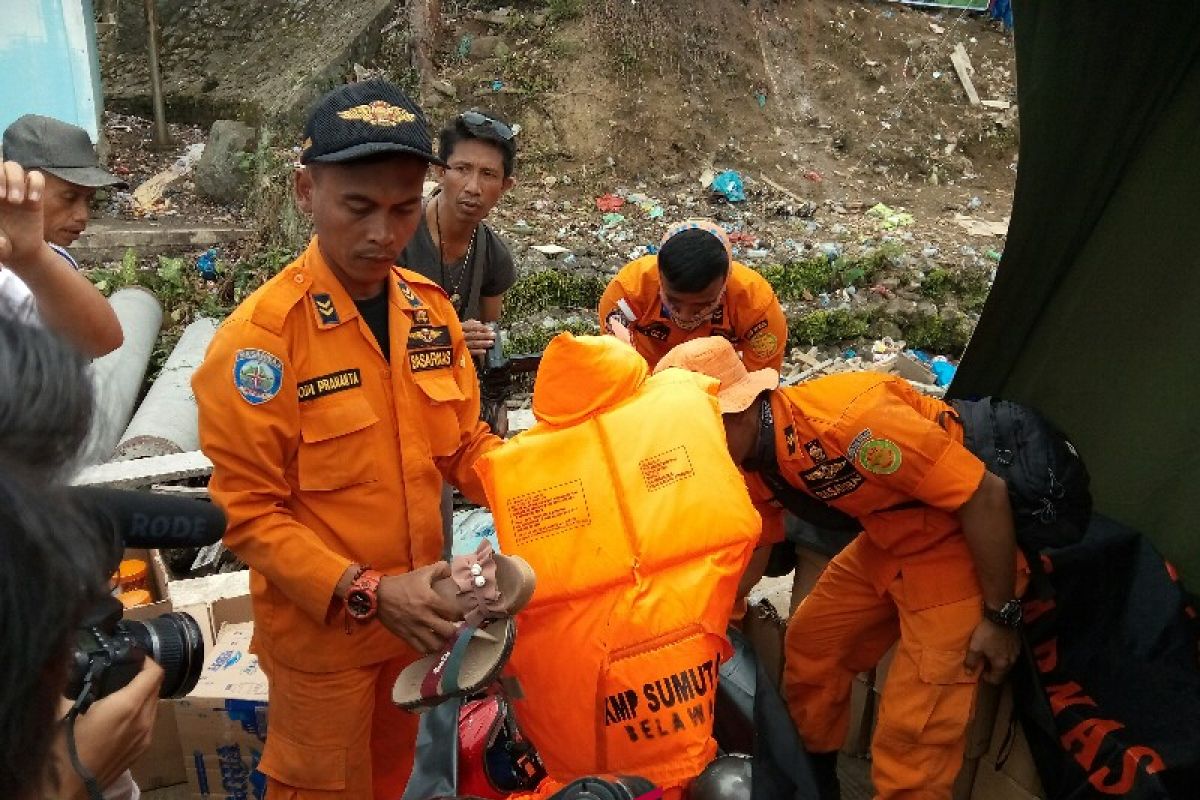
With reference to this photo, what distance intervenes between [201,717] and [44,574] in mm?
2321

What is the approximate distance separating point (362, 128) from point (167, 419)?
3.78 metres

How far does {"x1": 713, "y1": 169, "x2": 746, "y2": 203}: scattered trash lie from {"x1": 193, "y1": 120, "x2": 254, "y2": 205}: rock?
19.2ft

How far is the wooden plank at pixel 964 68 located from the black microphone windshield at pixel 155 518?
47.2 feet

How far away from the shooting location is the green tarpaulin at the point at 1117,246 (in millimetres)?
3027

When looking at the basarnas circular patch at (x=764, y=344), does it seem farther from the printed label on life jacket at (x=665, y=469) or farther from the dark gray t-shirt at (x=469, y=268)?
the printed label on life jacket at (x=665, y=469)

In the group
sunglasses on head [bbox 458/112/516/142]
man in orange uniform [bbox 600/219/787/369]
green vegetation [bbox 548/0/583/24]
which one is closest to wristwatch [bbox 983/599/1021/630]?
man in orange uniform [bbox 600/219/787/369]

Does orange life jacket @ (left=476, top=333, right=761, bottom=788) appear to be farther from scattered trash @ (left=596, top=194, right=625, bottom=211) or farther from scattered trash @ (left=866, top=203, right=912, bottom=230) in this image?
scattered trash @ (left=866, top=203, right=912, bottom=230)

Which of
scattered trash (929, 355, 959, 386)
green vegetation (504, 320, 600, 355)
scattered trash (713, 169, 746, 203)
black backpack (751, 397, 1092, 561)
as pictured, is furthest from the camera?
scattered trash (713, 169, 746, 203)

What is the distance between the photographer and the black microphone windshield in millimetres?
1152

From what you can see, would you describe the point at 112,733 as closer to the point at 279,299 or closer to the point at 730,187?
the point at 279,299

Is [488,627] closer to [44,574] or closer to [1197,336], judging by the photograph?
[44,574]

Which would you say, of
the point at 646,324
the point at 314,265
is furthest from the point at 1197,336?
the point at 314,265

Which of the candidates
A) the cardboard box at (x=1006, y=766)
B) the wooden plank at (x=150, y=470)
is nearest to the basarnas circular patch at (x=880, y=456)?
the cardboard box at (x=1006, y=766)

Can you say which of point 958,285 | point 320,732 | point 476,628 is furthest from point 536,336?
point 476,628
